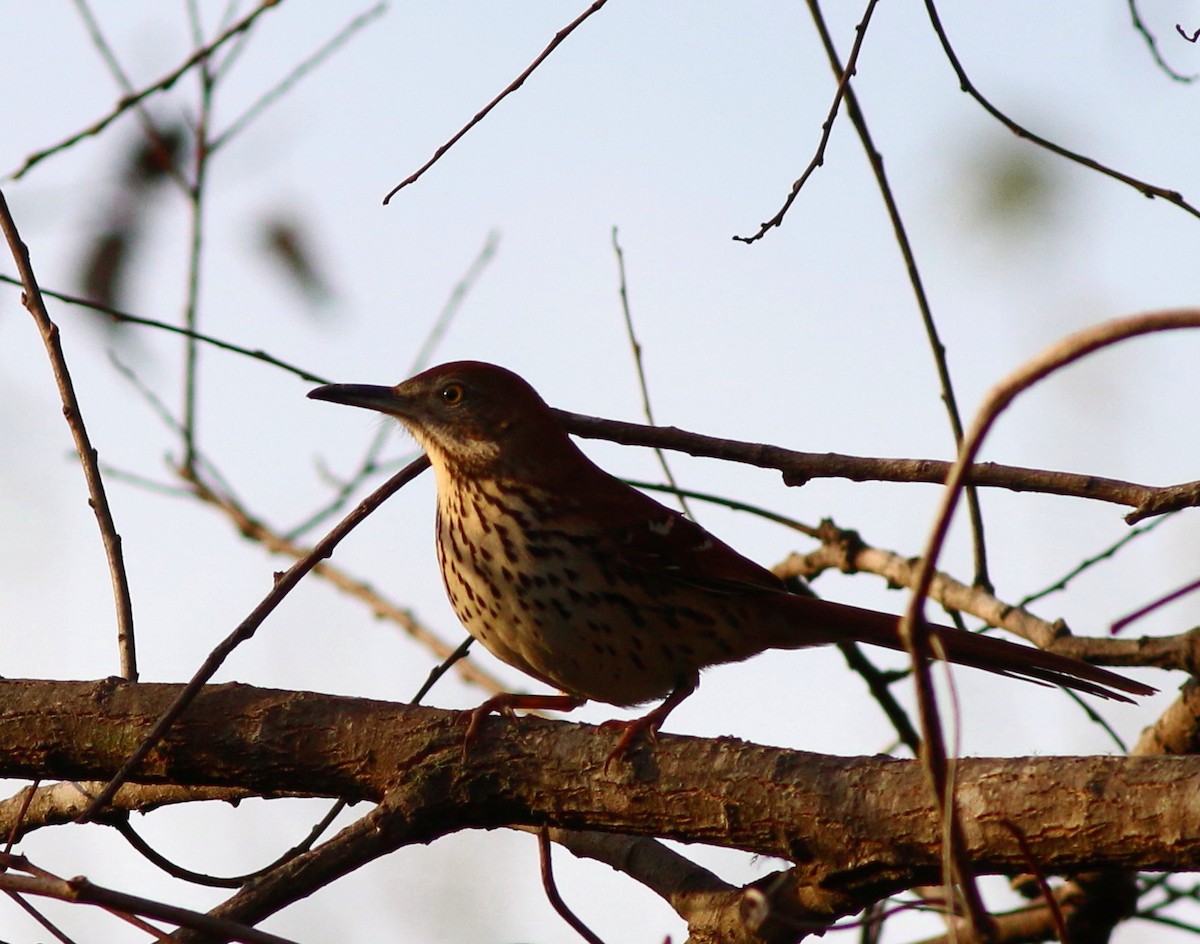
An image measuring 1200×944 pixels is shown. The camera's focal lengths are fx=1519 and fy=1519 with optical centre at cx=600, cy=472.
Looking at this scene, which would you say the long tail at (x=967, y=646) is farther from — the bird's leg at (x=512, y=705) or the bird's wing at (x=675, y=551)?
the bird's leg at (x=512, y=705)

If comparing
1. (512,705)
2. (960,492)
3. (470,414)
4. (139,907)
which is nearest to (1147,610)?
(960,492)

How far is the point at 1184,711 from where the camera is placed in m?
4.01

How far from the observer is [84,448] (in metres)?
3.32

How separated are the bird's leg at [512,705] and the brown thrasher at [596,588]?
0.01m

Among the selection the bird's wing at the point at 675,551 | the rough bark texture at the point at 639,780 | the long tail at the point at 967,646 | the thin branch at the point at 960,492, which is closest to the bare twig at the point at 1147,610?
the thin branch at the point at 960,492

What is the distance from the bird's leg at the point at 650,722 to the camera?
2930 millimetres

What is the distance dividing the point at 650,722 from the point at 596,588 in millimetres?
878

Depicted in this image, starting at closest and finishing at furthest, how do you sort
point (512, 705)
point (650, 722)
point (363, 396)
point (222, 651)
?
point (222, 651) < point (650, 722) < point (512, 705) < point (363, 396)

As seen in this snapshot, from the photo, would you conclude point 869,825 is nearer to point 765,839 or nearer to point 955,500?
point 765,839

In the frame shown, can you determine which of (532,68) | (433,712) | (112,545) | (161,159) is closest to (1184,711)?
(433,712)

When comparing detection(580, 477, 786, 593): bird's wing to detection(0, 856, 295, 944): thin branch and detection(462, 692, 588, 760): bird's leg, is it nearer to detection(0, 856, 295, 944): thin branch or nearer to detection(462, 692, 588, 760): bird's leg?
detection(462, 692, 588, 760): bird's leg

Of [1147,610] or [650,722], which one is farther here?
[650,722]

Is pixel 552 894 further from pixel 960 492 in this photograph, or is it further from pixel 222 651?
pixel 960 492

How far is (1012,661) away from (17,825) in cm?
246
